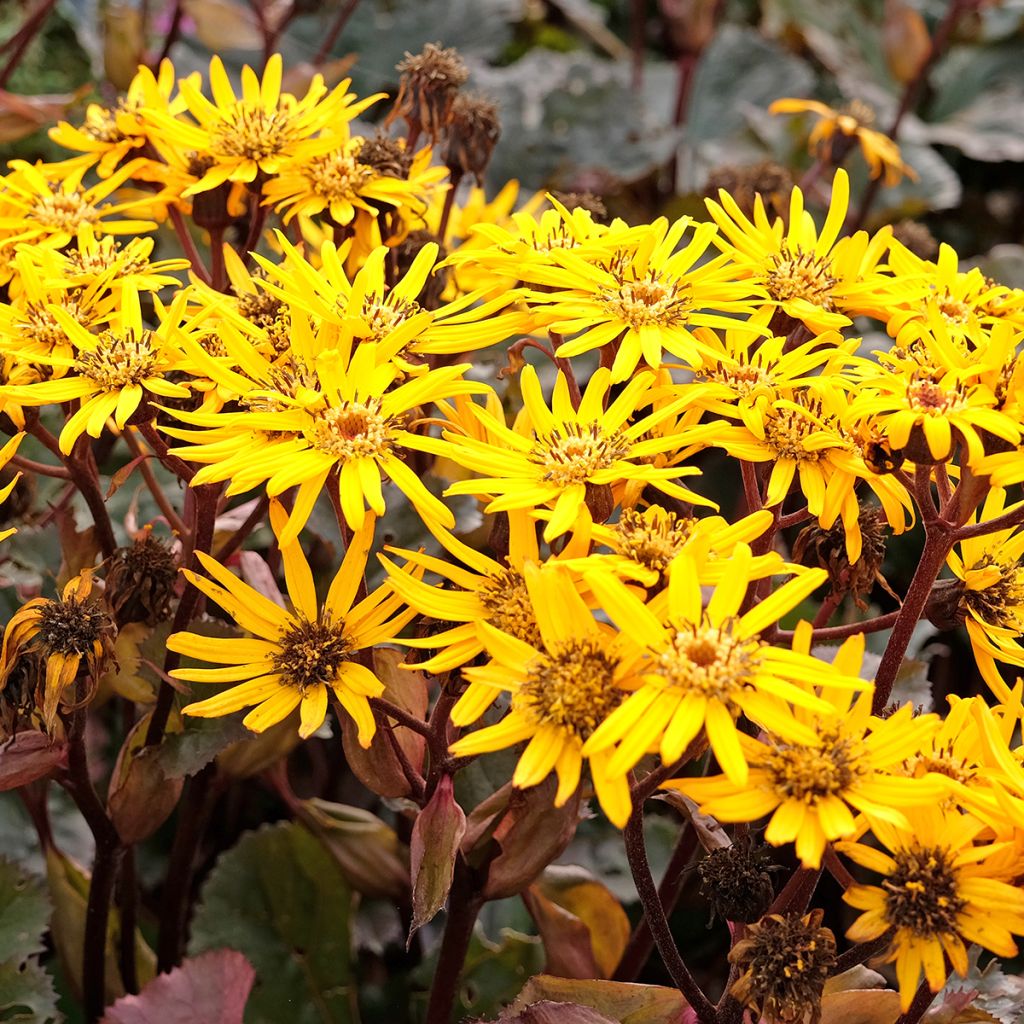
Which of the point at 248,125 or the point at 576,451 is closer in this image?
the point at 576,451

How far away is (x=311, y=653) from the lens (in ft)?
1.87

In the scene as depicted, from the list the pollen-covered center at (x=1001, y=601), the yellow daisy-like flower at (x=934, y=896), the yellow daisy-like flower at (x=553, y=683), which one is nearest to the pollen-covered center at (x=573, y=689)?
the yellow daisy-like flower at (x=553, y=683)

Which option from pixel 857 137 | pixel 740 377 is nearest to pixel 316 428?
pixel 740 377

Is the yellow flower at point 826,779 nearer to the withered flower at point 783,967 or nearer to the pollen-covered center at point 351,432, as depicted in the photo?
the withered flower at point 783,967

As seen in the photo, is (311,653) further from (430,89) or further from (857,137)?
(857,137)

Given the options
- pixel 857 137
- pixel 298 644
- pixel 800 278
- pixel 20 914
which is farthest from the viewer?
pixel 857 137

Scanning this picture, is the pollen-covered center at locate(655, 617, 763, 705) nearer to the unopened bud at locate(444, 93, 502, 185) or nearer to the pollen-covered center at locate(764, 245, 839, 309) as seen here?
the pollen-covered center at locate(764, 245, 839, 309)

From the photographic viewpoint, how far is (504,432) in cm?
58

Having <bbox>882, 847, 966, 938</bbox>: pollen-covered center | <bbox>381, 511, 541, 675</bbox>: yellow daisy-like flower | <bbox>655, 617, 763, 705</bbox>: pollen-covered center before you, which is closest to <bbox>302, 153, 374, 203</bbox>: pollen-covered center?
<bbox>381, 511, 541, 675</bbox>: yellow daisy-like flower

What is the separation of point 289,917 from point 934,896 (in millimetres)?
577

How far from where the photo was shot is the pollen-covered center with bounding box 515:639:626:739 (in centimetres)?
49

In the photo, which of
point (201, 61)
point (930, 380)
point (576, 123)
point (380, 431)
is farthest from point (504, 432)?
point (201, 61)

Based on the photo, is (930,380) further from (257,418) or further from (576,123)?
(576,123)

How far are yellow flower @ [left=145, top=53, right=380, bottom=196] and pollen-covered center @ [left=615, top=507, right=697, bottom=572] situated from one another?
14.3 inches
